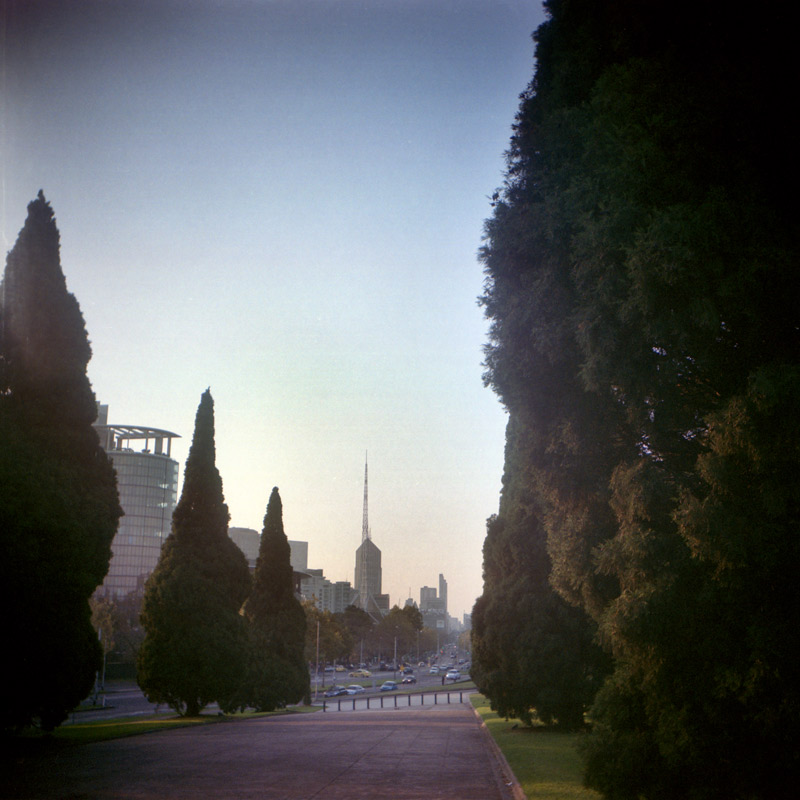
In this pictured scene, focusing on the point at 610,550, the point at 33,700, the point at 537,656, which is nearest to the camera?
the point at 610,550

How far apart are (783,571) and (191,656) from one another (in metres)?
29.8

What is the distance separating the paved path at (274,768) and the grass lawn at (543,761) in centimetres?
51

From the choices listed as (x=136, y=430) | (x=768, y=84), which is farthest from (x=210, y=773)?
(x=136, y=430)

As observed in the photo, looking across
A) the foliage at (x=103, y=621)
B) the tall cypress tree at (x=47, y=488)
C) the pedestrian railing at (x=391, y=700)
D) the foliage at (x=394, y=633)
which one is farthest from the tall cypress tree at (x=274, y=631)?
the foliage at (x=394, y=633)

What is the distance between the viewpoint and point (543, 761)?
55.9ft

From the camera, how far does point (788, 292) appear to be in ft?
31.7

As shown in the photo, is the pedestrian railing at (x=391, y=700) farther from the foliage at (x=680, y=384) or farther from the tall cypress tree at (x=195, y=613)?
the foliage at (x=680, y=384)

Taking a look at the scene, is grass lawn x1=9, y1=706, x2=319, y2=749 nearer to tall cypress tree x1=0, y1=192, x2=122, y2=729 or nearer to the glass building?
tall cypress tree x1=0, y1=192, x2=122, y2=729

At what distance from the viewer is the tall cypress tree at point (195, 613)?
33969 millimetres

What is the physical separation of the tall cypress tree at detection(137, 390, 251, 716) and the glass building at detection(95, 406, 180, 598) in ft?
391

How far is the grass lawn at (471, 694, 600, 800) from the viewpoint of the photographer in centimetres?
1245

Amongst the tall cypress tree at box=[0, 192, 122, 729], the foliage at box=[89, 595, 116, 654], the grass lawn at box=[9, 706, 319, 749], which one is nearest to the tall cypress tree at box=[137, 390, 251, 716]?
the grass lawn at box=[9, 706, 319, 749]

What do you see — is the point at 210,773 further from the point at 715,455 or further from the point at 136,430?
the point at 136,430

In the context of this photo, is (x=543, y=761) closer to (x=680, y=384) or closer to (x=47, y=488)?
(x=680, y=384)
